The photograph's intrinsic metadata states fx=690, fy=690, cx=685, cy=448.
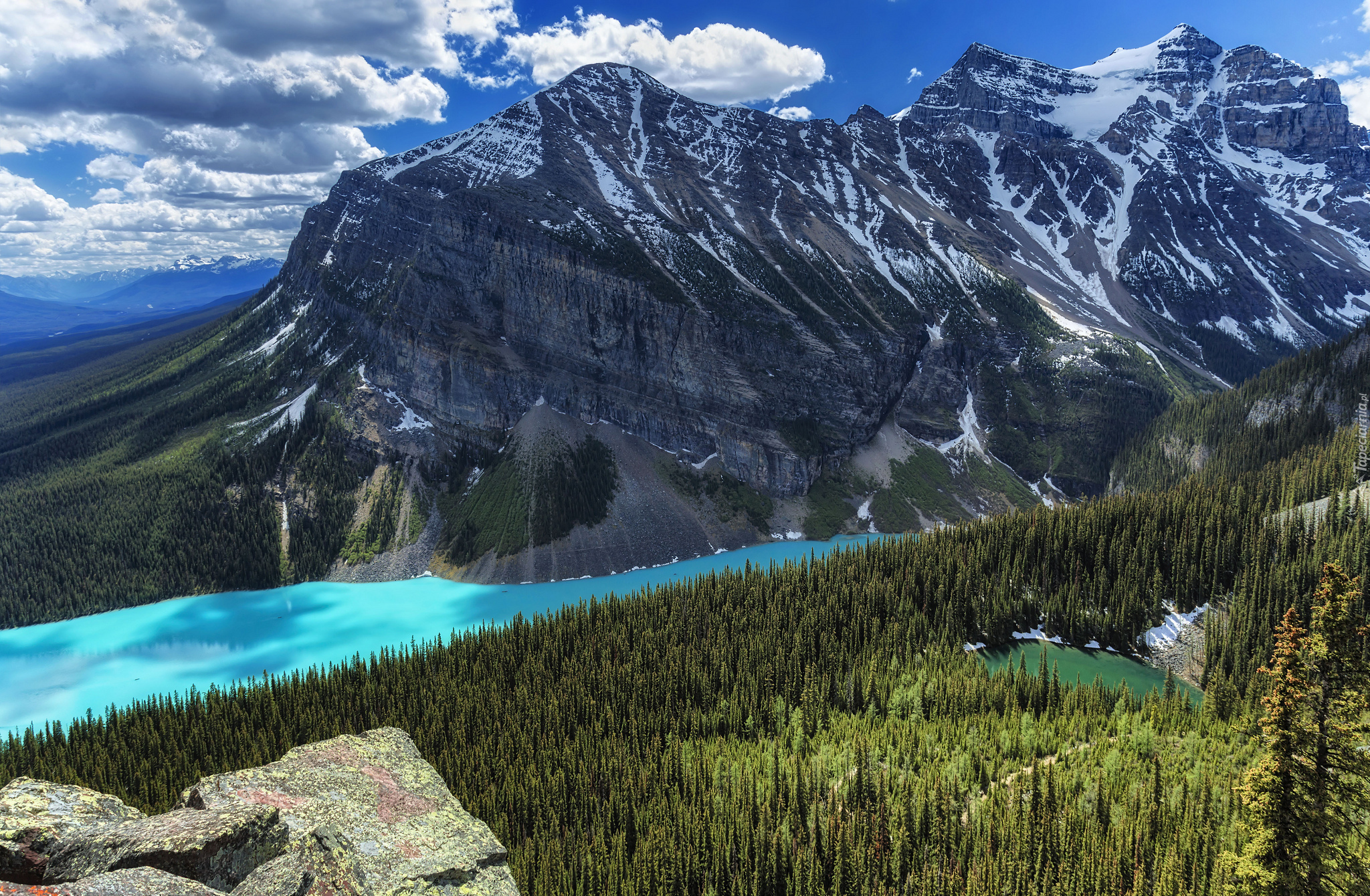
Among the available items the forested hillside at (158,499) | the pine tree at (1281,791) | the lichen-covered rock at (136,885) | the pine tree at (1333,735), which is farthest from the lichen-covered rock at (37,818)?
the forested hillside at (158,499)

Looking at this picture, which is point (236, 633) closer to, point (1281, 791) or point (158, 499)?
point (158, 499)

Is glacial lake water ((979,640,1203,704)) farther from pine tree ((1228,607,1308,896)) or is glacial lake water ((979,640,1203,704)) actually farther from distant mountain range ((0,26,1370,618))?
distant mountain range ((0,26,1370,618))

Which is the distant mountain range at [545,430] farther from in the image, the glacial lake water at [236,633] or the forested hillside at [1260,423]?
the glacial lake water at [236,633]

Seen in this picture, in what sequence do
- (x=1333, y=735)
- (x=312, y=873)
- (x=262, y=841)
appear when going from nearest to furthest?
(x=312, y=873) < (x=262, y=841) < (x=1333, y=735)

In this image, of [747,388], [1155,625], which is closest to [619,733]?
[1155,625]

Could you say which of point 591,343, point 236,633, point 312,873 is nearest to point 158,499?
point 236,633

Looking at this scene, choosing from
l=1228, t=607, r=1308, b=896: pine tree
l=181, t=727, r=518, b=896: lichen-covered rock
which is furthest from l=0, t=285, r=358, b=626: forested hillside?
l=1228, t=607, r=1308, b=896: pine tree
